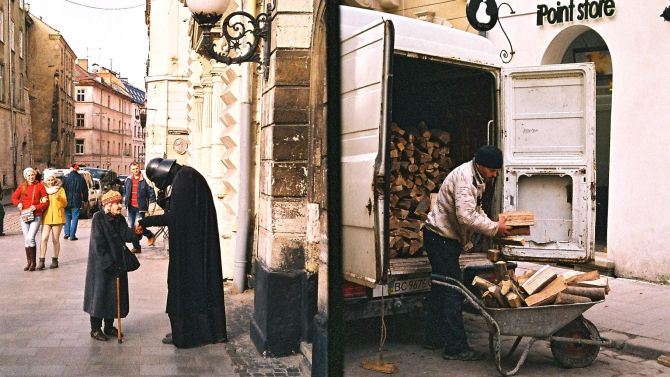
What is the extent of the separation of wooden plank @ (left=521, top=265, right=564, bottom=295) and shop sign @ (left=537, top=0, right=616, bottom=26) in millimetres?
6236

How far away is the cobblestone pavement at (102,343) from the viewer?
5762 millimetres

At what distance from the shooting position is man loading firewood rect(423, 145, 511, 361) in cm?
593

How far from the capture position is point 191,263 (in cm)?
660

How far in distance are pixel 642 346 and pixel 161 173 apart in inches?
182

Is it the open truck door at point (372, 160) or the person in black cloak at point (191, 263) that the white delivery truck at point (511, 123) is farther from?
the person in black cloak at point (191, 263)

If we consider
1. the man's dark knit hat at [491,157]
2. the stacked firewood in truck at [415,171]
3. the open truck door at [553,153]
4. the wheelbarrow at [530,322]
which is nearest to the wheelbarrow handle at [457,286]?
the wheelbarrow at [530,322]

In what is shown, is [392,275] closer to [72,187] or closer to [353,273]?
[353,273]

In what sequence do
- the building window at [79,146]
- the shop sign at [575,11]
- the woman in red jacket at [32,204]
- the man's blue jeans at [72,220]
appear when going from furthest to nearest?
the building window at [79,146] < the man's blue jeans at [72,220] < the woman in red jacket at [32,204] < the shop sign at [575,11]

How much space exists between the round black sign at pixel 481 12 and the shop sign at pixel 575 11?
74 cm

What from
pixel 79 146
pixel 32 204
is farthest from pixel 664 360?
pixel 79 146

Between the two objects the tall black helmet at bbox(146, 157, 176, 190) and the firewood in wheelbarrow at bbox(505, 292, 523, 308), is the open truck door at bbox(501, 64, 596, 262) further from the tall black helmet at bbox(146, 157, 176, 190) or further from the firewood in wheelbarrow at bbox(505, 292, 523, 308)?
the tall black helmet at bbox(146, 157, 176, 190)

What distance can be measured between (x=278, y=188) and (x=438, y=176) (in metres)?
2.51

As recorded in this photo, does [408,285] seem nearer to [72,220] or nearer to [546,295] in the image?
[546,295]

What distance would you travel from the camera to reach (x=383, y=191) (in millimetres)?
5105
